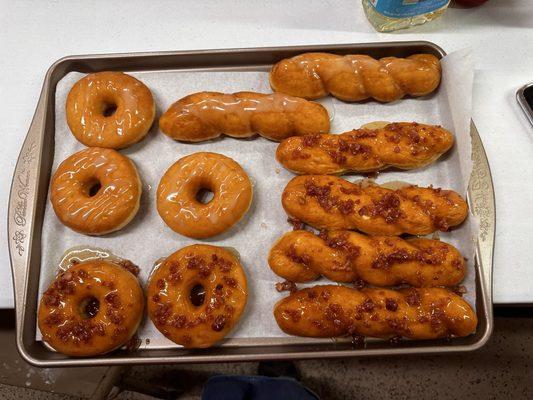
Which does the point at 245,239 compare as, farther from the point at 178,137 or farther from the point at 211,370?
the point at 211,370

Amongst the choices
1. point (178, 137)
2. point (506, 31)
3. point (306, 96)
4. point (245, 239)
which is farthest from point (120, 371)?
point (506, 31)

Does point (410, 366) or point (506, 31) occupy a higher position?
point (506, 31)

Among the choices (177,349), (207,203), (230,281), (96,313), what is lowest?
(177,349)

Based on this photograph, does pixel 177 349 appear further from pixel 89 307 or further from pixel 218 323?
pixel 89 307

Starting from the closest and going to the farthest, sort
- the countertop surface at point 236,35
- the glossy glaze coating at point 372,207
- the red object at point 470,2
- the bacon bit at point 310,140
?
1. the glossy glaze coating at point 372,207
2. the bacon bit at point 310,140
3. the countertop surface at point 236,35
4. the red object at point 470,2

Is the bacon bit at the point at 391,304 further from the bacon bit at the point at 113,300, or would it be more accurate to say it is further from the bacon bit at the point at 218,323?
the bacon bit at the point at 113,300

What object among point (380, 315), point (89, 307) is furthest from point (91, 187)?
point (380, 315)

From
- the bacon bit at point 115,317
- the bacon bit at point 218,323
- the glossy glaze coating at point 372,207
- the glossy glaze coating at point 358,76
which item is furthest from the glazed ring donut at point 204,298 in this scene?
the glossy glaze coating at point 358,76
